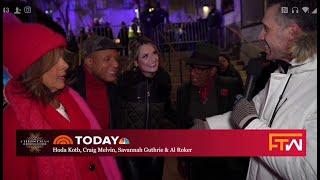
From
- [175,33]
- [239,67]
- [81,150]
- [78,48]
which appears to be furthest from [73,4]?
[239,67]

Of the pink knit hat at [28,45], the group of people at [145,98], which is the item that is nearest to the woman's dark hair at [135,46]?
the group of people at [145,98]

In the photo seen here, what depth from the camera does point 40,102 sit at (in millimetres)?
1022

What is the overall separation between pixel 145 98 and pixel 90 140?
0.23 m

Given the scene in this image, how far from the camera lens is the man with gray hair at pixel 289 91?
36.6 inches

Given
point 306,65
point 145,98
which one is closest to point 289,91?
point 306,65

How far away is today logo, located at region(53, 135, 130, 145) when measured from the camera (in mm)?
1110

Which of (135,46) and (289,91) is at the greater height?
(135,46)

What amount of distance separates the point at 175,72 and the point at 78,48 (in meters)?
0.33

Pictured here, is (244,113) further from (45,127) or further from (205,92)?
(45,127)

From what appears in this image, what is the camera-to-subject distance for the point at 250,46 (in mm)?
1202

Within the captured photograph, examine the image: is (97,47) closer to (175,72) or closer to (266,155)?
(175,72)

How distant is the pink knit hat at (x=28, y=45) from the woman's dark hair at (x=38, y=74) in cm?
2

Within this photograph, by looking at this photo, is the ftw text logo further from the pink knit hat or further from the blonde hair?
the pink knit hat

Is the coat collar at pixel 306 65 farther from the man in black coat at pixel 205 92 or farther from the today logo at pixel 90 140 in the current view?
the today logo at pixel 90 140
